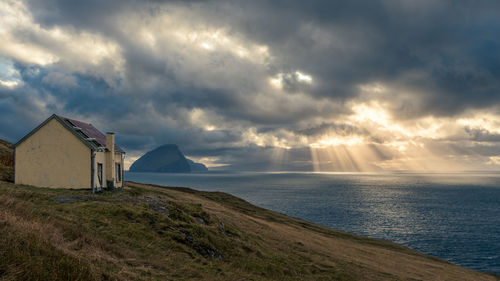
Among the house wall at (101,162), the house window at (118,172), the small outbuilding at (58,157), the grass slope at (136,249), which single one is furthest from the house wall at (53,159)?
the grass slope at (136,249)

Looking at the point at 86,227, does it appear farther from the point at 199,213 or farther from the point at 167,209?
the point at 199,213

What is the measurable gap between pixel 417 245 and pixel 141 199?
194 ft

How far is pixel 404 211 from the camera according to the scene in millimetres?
105688

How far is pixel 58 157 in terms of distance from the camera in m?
31.2

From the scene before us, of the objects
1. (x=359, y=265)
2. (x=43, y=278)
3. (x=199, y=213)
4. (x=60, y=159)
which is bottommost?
(x=359, y=265)

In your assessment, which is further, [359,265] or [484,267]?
[484,267]

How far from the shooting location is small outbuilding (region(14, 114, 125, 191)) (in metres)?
30.7

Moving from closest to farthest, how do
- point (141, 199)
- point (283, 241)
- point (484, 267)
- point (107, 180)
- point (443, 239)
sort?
point (141, 199) → point (283, 241) → point (107, 180) → point (484, 267) → point (443, 239)

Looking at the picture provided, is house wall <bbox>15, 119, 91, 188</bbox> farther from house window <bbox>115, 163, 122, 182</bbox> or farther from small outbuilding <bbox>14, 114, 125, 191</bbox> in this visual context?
house window <bbox>115, 163, 122, 182</bbox>

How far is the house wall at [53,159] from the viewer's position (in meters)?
30.8

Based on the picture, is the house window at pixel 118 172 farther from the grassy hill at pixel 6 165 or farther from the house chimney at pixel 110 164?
the grassy hill at pixel 6 165

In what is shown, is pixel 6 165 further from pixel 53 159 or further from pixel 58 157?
pixel 58 157

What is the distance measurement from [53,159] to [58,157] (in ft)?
2.17

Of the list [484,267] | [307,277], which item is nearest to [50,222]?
[307,277]
